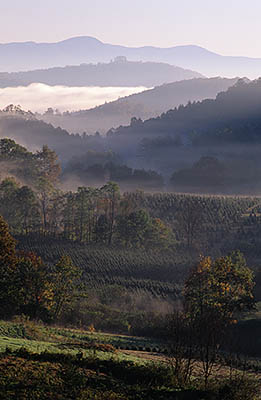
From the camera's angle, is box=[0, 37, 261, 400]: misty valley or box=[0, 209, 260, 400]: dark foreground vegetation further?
box=[0, 37, 261, 400]: misty valley

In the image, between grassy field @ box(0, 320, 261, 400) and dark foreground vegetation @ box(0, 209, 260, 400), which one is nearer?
grassy field @ box(0, 320, 261, 400)

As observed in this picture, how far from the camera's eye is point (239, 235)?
3757 inches

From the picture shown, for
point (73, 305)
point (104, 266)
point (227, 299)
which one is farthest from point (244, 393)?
point (104, 266)

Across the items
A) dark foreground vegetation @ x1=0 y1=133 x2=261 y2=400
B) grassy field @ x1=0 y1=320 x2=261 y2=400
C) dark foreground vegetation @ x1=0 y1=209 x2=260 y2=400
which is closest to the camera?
grassy field @ x1=0 y1=320 x2=261 y2=400

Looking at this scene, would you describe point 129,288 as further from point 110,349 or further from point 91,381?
point 91,381

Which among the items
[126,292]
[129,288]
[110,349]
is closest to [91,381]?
[110,349]

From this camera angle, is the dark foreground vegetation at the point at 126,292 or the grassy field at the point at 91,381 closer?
the grassy field at the point at 91,381

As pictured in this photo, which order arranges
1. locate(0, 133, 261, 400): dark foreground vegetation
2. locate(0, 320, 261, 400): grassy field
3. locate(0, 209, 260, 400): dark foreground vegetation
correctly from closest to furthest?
locate(0, 320, 261, 400): grassy field
locate(0, 209, 260, 400): dark foreground vegetation
locate(0, 133, 261, 400): dark foreground vegetation

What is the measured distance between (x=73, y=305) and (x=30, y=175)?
240 feet

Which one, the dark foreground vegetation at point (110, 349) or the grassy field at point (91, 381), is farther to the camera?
the dark foreground vegetation at point (110, 349)

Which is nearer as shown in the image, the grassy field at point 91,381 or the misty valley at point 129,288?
the grassy field at point 91,381

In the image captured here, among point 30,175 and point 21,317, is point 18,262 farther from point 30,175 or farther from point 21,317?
point 30,175

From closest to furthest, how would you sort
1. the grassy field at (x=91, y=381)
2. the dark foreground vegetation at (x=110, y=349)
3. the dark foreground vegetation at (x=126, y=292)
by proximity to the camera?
1. the grassy field at (x=91, y=381)
2. the dark foreground vegetation at (x=110, y=349)
3. the dark foreground vegetation at (x=126, y=292)

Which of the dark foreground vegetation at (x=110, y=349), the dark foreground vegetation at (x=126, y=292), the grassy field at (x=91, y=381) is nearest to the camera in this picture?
the grassy field at (x=91, y=381)
